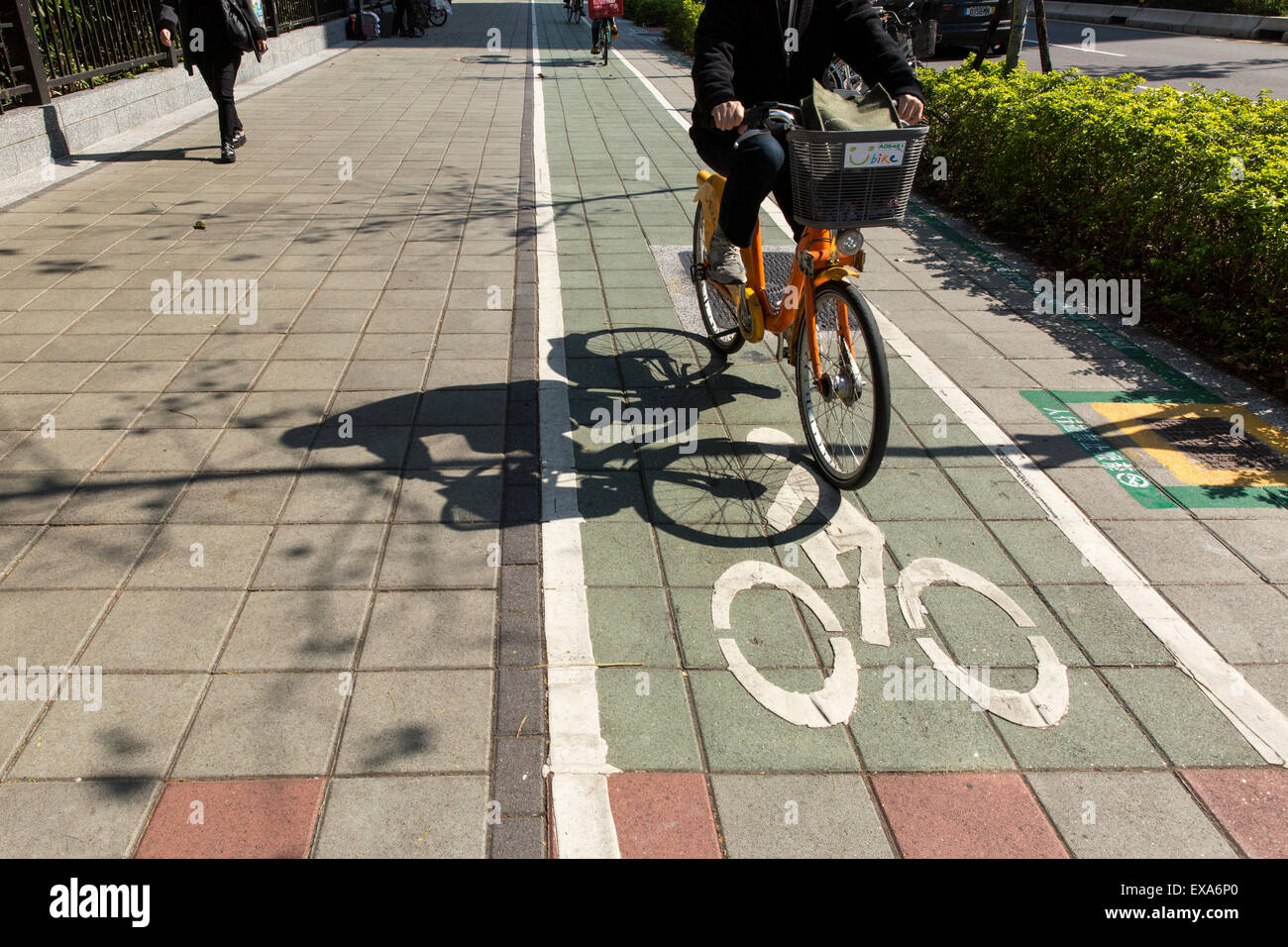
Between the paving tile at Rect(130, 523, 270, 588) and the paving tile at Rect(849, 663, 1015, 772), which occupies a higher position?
the paving tile at Rect(130, 523, 270, 588)

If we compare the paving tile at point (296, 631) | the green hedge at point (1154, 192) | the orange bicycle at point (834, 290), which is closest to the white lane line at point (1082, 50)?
Result: the green hedge at point (1154, 192)

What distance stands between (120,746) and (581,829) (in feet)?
4.69

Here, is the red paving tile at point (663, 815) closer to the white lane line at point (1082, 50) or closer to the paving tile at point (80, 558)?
the paving tile at point (80, 558)

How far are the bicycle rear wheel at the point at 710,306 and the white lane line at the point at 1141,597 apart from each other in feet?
3.79

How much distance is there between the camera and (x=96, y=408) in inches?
185

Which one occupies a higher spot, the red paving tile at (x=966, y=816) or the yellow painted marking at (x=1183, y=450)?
the yellow painted marking at (x=1183, y=450)

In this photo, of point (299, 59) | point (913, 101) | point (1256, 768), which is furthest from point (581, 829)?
point (299, 59)

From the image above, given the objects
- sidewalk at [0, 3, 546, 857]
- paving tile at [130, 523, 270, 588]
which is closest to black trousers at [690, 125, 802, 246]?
sidewalk at [0, 3, 546, 857]


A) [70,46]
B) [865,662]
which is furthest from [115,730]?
[70,46]

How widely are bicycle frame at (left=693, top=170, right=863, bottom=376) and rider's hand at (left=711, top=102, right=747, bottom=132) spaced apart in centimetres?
56

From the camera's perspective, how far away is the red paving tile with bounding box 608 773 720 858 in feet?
8.08

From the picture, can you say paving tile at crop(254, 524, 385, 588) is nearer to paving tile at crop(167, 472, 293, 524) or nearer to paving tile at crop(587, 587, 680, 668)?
paving tile at crop(167, 472, 293, 524)

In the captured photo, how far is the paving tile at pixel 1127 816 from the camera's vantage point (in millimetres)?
2492
